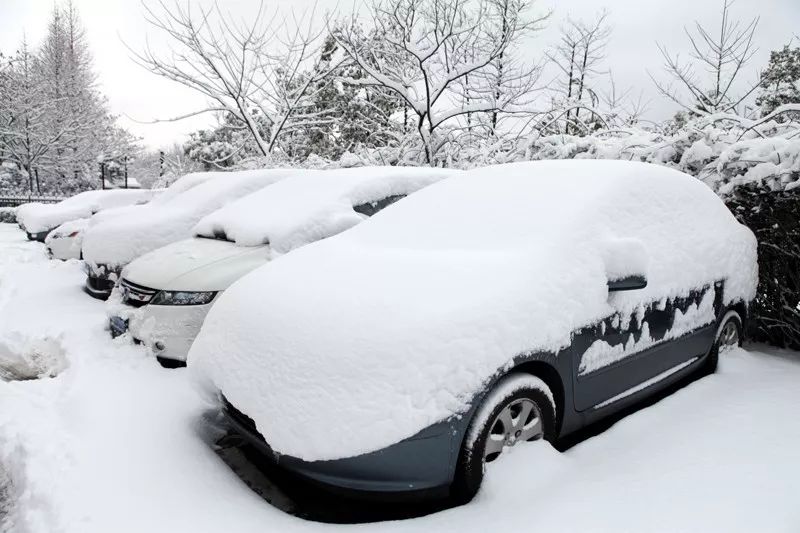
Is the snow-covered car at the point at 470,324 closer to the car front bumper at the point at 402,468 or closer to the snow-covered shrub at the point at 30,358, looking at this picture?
the car front bumper at the point at 402,468

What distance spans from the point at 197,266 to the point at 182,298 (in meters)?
0.41

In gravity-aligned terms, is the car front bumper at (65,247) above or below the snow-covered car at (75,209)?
below

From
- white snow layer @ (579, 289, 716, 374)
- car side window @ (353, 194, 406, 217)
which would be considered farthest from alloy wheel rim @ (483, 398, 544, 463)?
car side window @ (353, 194, 406, 217)

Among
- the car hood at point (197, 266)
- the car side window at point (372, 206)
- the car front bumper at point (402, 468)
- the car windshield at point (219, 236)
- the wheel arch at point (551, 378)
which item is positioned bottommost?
the car front bumper at point (402, 468)

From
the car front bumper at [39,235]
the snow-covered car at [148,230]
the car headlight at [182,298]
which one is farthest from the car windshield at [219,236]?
the car front bumper at [39,235]

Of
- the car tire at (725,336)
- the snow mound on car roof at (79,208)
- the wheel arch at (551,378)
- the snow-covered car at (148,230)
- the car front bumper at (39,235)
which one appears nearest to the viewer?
the wheel arch at (551,378)

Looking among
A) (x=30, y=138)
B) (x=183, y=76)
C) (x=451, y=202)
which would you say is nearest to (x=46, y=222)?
(x=183, y=76)

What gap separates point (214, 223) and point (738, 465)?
464cm

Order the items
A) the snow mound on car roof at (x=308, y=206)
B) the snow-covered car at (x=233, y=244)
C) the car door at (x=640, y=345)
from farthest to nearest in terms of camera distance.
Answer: the snow mound on car roof at (x=308, y=206)
the snow-covered car at (x=233, y=244)
the car door at (x=640, y=345)

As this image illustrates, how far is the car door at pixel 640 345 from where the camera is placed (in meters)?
2.68

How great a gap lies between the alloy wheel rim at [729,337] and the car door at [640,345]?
27 centimetres

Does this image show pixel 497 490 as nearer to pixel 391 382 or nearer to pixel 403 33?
pixel 391 382

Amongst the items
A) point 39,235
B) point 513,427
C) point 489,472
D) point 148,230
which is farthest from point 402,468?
point 39,235

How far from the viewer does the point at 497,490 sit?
2.25 m
